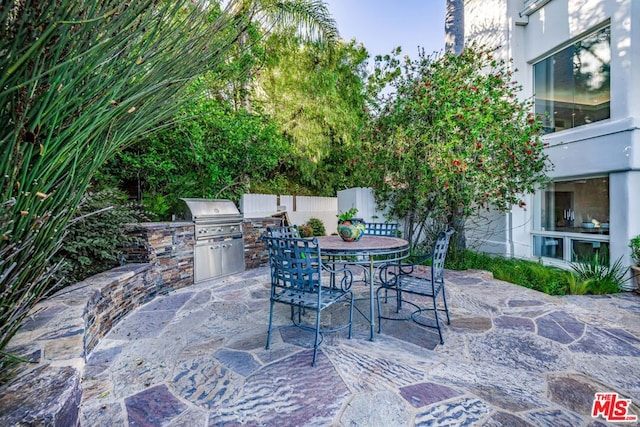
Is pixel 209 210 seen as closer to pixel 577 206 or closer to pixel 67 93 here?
pixel 67 93

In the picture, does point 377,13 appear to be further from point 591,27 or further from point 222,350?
point 222,350

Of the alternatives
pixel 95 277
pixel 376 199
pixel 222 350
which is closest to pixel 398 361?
pixel 222 350

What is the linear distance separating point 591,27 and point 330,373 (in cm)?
686

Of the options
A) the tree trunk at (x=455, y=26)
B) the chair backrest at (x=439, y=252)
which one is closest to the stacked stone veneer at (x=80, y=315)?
the chair backrest at (x=439, y=252)

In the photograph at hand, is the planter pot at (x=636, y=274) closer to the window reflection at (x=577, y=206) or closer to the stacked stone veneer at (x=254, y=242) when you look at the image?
the window reflection at (x=577, y=206)

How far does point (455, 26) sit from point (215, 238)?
608 cm

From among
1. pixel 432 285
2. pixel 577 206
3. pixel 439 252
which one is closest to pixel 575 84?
pixel 577 206

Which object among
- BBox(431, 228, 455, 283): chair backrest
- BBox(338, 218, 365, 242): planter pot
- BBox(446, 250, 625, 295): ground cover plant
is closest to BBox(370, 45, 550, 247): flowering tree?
BBox(446, 250, 625, 295): ground cover plant

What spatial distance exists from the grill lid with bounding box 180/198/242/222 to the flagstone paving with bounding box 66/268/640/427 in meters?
1.66

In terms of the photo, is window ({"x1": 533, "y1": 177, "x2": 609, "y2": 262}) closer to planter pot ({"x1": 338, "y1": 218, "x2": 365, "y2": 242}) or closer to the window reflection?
the window reflection

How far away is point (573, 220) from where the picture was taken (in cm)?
546

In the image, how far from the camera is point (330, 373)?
2.18m

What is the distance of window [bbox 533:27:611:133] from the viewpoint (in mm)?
5035

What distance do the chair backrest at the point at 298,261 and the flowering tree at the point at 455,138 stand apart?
3352 millimetres
